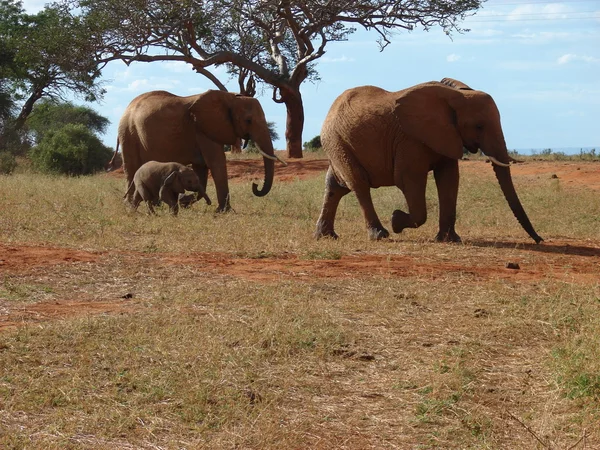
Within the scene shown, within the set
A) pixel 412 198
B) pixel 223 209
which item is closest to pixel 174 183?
pixel 223 209

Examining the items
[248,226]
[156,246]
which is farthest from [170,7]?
[156,246]

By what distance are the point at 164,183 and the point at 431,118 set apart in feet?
14.7

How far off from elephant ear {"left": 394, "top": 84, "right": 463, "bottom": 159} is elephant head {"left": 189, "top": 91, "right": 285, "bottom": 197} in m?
4.58

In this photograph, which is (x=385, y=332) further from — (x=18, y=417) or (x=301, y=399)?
(x=18, y=417)

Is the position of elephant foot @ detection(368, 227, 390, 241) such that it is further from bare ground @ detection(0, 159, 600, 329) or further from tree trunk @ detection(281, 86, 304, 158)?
tree trunk @ detection(281, 86, 304, 158)

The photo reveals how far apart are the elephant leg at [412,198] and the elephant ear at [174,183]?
3927 mm

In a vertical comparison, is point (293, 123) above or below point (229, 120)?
above

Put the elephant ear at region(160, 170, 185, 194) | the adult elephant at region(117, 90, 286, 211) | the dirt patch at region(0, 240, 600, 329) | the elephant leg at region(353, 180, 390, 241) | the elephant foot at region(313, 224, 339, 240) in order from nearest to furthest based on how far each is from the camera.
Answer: the dirt patch at region(0, 240, 600, 329) → the elephant leg at region(353, 180, 390, 241) → the elephant foot at region(313, 224, 339, 240) → the elephant ear at region(160, 170, 185, 194) → the adult elephant at region(117, 90, 286, 211)

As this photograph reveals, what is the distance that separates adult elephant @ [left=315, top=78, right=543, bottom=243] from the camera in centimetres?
1141

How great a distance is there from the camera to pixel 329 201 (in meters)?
12.4

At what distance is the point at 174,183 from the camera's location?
47.2 feet

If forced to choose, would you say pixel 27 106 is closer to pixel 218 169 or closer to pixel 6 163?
pixel 6 163

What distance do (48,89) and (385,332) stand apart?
31186mm

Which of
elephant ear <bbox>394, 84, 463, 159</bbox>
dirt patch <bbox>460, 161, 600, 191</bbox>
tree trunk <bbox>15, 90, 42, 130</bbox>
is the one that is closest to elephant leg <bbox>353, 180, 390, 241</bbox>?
elephant ear <bbox>394, 84, 463, 159</bbox>
